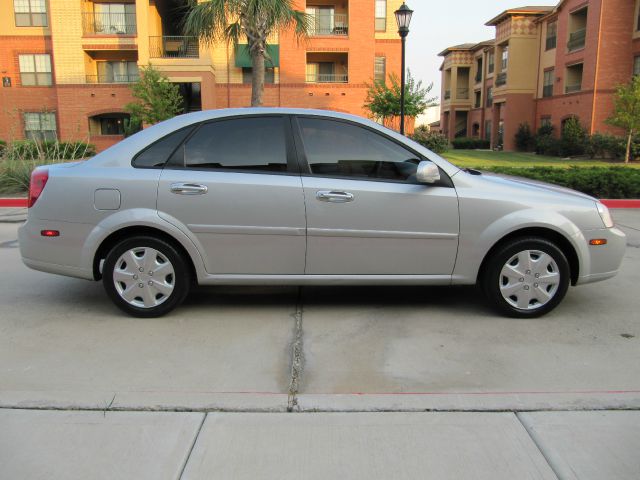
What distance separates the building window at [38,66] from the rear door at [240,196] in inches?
1359

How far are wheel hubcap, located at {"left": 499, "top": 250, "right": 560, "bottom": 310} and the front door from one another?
50cm

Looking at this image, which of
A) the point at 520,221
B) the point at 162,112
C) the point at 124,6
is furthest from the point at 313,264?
the point at 124,6

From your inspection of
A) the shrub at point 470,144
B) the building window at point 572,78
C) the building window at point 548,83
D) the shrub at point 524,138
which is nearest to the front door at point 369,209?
the building window at point 572,78

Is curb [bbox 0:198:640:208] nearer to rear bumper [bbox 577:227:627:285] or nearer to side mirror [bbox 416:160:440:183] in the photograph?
rear bumper [bbox 577:227:627:285]

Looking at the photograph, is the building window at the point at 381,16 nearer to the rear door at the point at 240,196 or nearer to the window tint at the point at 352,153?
the window tint at the point at 352,153

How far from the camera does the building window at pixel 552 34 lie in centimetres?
3909

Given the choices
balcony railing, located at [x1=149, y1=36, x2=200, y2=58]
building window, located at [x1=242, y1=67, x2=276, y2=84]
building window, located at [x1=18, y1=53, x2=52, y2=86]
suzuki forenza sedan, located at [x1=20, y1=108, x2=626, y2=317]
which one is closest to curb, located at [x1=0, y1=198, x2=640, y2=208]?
suzuki forenza sedan, located at [x1=20, y1=108, x2=626, y2=317]

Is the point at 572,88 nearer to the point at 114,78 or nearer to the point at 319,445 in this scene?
the point at 114,78

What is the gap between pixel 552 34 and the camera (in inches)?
1565

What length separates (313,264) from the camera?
4.85m

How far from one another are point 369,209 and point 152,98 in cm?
2789

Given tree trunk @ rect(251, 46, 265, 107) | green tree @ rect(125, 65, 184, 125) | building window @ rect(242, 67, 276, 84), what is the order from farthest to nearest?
building window @ rect(242, 67, 276, 84) < green tree @ rect(125, 65, 184, 125) < tree trunk @ rect(251, 46, 265, 107)

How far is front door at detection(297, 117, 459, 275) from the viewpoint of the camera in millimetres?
4754

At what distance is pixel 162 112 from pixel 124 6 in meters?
8.68
